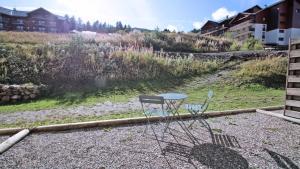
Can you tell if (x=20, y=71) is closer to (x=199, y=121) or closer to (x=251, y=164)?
(x=199, y=121)

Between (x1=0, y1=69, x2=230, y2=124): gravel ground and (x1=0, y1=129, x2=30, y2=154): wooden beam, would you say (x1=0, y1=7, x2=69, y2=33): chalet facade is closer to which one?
(x1=0, y1=69, x2=230, y2=124): gravel ground

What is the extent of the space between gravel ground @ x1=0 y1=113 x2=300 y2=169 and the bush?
19.5ft

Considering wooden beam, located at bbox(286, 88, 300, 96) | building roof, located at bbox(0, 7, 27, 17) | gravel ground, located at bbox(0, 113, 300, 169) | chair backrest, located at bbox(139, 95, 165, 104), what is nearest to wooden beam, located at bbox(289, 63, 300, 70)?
wooden beam, located at bbox(286, 88, 300, 96)

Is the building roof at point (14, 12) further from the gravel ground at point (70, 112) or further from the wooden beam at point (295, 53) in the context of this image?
the wooden beam at point (295, 53)

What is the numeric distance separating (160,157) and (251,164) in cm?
125

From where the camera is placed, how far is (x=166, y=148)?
3.68m

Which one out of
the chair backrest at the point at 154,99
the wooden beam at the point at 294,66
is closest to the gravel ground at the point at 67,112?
the chair backrest at the point at 154,99

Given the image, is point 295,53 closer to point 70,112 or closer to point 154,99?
point 154,99

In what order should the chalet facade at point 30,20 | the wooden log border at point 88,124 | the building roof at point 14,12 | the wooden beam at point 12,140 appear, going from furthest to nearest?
1. the building roof at point 14,12
2. the chalet facade at point 30,20
3. the wooden log border at point 88,124
4. the wooden beam at point 12,140

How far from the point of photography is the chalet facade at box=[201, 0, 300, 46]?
35.3m

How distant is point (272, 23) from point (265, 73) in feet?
103

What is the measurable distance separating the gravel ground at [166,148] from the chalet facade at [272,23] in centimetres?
3324

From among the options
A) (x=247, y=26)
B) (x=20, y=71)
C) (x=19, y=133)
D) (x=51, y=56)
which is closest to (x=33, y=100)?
(x=20, y=71)

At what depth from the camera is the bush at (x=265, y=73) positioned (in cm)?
1041
